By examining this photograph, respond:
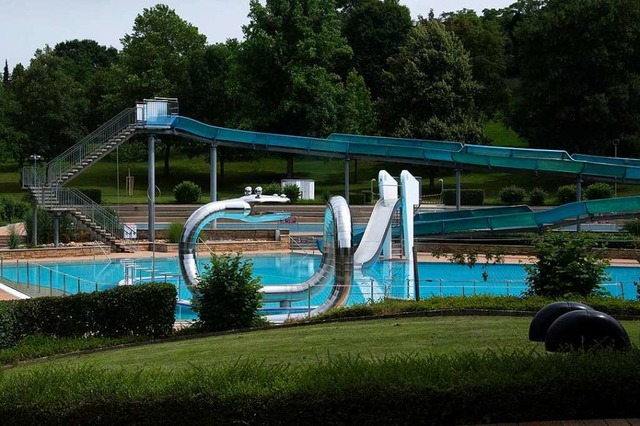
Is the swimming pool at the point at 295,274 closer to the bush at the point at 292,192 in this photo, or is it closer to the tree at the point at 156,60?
the bush at the point at 292,192

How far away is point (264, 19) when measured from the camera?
61156 mm

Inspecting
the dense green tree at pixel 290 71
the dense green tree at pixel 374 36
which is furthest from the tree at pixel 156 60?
the dense green tree at pixel 374 36

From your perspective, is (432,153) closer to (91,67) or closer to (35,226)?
(35,226)

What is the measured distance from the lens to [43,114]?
6494cm

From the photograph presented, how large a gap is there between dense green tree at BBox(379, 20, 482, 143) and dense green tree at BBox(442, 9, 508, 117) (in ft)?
21.2

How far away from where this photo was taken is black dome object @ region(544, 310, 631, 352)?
9.62 m

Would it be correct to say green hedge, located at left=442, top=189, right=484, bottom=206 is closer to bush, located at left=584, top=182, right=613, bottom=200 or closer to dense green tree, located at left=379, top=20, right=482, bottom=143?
bush, located at left=584, top=182, right=613, bottom=200

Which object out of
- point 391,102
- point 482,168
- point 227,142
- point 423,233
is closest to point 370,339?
point 423,233

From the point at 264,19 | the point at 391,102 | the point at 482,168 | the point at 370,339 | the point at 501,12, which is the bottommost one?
the point at 370,339

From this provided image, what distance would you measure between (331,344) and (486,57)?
60.1 m

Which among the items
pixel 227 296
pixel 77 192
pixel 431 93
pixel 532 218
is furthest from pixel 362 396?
pixel 431 93

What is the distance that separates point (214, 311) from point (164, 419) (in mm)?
9765

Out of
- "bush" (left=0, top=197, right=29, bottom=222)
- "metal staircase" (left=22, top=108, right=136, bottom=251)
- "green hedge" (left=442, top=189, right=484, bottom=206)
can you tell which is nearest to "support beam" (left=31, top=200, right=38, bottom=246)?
"metal staircase" (left=22, top=108, right=136, bottom=251)

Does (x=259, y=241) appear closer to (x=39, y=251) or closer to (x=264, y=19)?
(x=39, y=251)
